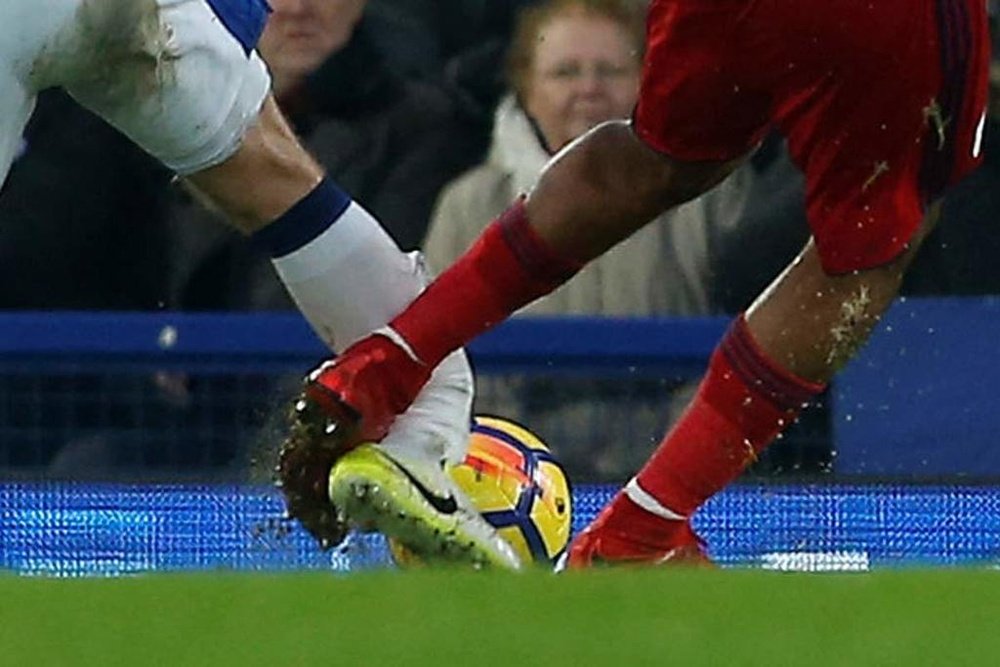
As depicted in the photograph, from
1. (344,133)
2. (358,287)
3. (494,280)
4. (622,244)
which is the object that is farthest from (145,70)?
(344,133)

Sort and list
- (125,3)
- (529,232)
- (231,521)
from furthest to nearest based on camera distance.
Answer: (231,521), (529,232), (125,3)

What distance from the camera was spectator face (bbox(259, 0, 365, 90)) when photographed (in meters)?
6.24

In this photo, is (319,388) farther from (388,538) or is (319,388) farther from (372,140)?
(372,140)

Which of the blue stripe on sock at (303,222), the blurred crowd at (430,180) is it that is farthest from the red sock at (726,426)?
the blurred crowd at (430,180)

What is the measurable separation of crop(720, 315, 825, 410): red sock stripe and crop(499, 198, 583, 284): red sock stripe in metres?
0.25

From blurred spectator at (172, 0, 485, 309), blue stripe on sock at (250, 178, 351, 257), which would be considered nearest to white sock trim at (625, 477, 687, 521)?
blue stripe on sock at (250, 178, 351, 257)

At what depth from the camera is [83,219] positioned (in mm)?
6336

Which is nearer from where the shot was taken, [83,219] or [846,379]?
[846,379]

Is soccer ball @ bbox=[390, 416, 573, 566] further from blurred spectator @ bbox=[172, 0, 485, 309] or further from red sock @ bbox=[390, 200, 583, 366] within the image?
blurred spectator @ bbox=[172, 0, 485, 309]

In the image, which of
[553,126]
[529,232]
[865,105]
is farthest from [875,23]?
[553,126]

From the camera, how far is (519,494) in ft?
14.4

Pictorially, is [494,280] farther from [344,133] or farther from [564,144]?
[344,133]

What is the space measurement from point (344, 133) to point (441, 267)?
17.3 inches

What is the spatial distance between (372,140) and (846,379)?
1053mm
